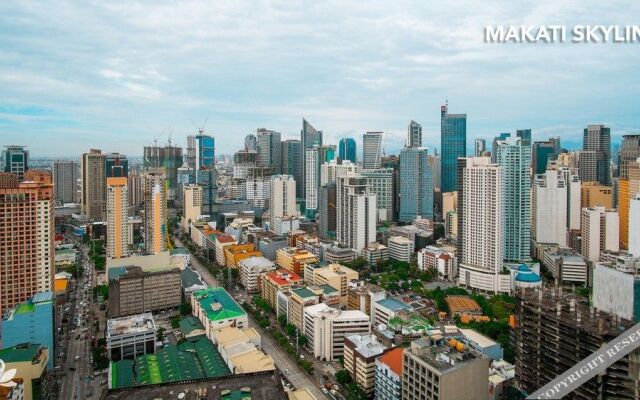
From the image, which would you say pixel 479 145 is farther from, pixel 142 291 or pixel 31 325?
pixel 31 325

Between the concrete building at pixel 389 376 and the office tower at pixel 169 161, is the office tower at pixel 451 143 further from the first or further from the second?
the concrete building at pixel 389 376

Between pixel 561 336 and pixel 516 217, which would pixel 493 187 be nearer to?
pixel 516 217

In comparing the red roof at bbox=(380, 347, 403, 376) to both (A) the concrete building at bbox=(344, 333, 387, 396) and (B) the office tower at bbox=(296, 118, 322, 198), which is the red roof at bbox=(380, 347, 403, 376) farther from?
(B) the office tower at bbox=(296, 118, 322, 198)

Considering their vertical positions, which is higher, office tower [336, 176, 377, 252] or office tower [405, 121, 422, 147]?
office tower [405, 121, 422, 147]

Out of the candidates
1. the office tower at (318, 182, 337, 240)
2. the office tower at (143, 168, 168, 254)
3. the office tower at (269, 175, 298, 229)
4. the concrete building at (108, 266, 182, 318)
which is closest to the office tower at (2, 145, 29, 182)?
the office tower at (143, 168, 168, 254)

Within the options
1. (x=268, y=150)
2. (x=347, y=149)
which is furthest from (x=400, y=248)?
(x=268, y=150)

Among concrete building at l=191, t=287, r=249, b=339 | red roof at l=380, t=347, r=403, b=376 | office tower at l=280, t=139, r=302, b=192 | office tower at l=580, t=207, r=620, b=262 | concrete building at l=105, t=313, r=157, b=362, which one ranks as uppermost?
office tower at l=280, t=139, r=302, b=192
